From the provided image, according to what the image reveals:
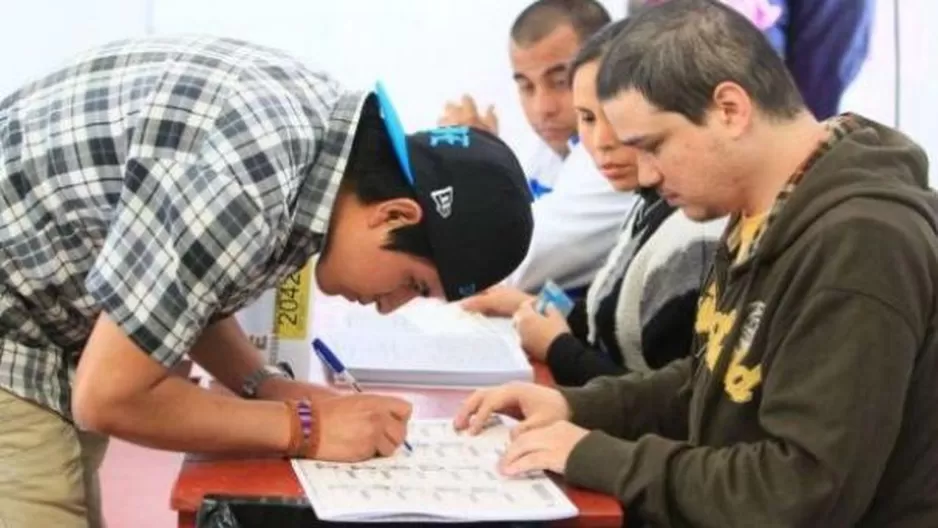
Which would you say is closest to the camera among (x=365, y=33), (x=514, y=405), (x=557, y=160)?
(x=514, y=405)

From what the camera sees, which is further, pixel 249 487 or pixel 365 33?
pixel 365 33

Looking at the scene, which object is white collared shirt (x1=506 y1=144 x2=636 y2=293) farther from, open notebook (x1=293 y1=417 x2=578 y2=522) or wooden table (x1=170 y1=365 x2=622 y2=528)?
wooden table (x1=170 y1=365 x2=622 y2=528)

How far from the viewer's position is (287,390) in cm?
141

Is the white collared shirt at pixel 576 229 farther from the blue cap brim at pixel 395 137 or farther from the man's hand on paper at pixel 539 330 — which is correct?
the blue cap brim at pixel 395 137

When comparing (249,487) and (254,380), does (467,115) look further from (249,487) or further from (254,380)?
(249,487)

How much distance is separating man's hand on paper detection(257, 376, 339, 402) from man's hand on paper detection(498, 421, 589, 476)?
24 centimetres

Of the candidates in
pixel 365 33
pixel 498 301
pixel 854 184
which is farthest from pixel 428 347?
pixel 365 33

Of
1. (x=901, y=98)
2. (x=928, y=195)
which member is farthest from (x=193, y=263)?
(x=901, y=98)

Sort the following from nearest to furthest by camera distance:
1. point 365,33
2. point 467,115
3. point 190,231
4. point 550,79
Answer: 1. point 190,231
2. point 550,79
3. point 467,115
4. point 365,33

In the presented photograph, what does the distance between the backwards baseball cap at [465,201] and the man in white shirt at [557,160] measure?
494 millimetres

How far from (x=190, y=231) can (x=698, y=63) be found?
1.67 feet

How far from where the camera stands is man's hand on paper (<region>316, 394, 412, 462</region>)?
47.7 inches

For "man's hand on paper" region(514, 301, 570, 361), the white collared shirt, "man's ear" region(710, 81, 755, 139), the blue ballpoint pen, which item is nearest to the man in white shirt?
the white collared shirt

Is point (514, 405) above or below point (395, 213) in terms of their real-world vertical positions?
below
